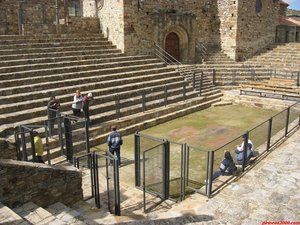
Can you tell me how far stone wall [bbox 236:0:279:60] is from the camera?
71.3 ft

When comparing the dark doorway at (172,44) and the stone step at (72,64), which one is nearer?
the stone step at (72,64)

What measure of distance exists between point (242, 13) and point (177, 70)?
7186mm

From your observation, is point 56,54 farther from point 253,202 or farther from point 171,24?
point 253,202

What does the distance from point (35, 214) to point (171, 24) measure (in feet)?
53.3

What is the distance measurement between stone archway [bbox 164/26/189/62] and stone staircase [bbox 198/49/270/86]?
63.3 inches

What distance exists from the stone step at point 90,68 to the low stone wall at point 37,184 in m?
7.08

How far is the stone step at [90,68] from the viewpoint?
42.0 ft

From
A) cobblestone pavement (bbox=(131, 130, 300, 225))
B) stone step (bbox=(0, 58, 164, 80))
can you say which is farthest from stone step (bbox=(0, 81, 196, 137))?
cobblestone pavement (bbox=(131, 130, 300, 225))

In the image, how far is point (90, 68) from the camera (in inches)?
597

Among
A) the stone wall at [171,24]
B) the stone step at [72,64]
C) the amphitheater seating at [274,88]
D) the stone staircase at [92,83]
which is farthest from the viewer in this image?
the stone wall at [171,24]

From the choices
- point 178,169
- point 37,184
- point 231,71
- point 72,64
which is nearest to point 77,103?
point 178,169

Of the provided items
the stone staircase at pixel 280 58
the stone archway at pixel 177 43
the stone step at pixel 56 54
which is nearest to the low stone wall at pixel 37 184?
the stone step at pixel 56 54

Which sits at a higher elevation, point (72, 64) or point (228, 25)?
point (228, 25)

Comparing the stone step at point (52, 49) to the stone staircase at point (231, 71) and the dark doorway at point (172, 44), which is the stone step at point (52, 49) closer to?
the dark doorway at point (172, 44)
